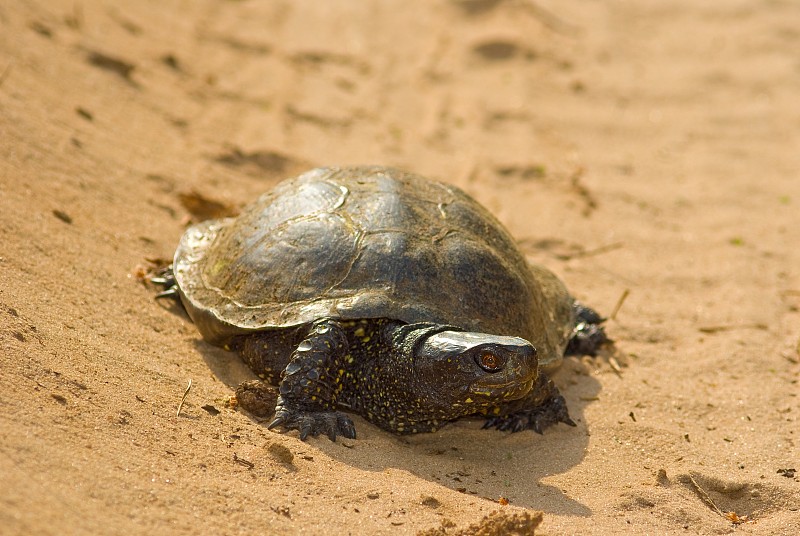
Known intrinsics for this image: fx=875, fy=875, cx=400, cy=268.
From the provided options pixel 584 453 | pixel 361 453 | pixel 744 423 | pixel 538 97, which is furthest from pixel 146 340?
pixel 538 97

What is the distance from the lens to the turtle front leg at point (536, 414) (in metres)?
4.67

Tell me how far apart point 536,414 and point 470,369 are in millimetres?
828

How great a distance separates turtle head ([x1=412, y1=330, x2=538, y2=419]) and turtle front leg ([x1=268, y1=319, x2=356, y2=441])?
15.9 inches

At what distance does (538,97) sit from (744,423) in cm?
526

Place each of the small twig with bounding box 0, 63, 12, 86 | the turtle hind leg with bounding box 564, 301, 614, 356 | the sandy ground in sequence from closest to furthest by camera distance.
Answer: the sandy ground → the turtle hind leg with bounding box 564, 301, 614, 356 → the small twig with bounding box 0, 63, 12, 86

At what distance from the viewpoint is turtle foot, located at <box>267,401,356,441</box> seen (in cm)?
427

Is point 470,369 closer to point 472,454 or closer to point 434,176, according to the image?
point 472,454

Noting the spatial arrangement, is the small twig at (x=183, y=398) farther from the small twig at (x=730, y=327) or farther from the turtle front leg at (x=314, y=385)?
the small twig at (x=730, y=327)

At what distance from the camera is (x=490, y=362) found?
4.04 m

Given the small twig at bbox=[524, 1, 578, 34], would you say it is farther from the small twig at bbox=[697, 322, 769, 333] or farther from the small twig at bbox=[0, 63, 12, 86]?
the small twig at bbox=[0, 63, 12, 86]

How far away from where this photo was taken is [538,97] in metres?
9.39

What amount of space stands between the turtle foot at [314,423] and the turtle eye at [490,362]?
2.57 ft

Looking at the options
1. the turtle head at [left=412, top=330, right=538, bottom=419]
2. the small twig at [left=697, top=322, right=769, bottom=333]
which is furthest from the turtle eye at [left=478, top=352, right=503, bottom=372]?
the small twig at [left=697, top=322, right=769, bottom=333]

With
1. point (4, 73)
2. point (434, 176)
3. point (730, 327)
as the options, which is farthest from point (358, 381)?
point (4, 73)
